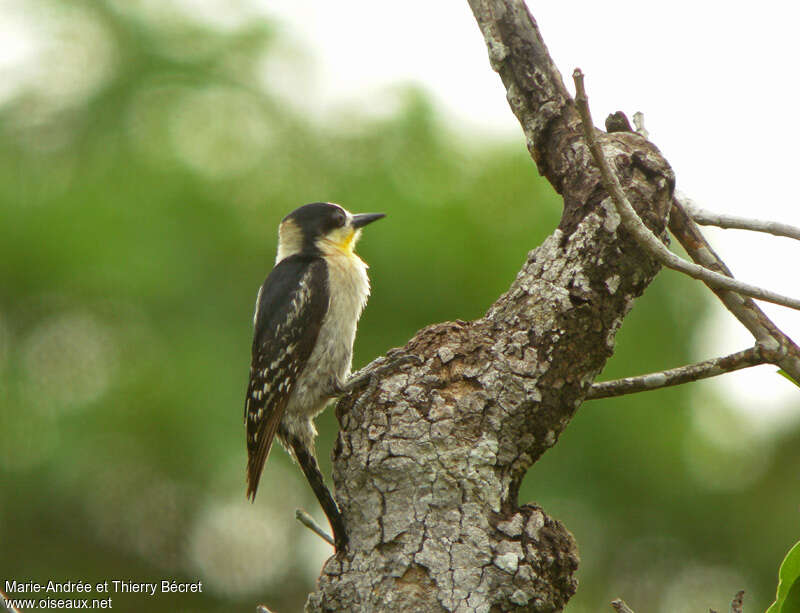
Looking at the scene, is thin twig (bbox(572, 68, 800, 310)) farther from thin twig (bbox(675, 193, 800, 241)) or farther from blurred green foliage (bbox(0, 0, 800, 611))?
blurred green foliage (bbox(0, 0, 800, 611))

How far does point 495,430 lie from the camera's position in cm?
286

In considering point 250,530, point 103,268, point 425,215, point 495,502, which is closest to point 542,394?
point 495,502

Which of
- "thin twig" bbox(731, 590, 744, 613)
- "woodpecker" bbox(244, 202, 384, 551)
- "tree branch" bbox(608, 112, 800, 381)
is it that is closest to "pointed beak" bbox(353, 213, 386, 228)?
"woodpecker" bbox(244, 202, 384, 551)

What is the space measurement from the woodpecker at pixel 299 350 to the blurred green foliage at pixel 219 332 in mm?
5199

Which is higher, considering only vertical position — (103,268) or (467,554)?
(103,268)

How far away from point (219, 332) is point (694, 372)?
32.7ft

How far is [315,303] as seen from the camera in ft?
16.1

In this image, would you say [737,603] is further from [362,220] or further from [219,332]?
[219,332]

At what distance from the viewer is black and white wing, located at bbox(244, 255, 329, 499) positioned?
180 inches

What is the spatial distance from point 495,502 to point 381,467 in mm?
333

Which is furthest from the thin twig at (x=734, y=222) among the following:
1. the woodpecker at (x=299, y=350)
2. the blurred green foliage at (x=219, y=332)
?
the blurred green foliage at (x=219, y=332)

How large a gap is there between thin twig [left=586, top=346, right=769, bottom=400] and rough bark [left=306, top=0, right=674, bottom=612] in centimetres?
10

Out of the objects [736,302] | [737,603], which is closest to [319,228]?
[736,302]

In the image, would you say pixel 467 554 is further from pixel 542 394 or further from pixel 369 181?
pixel 369 181
